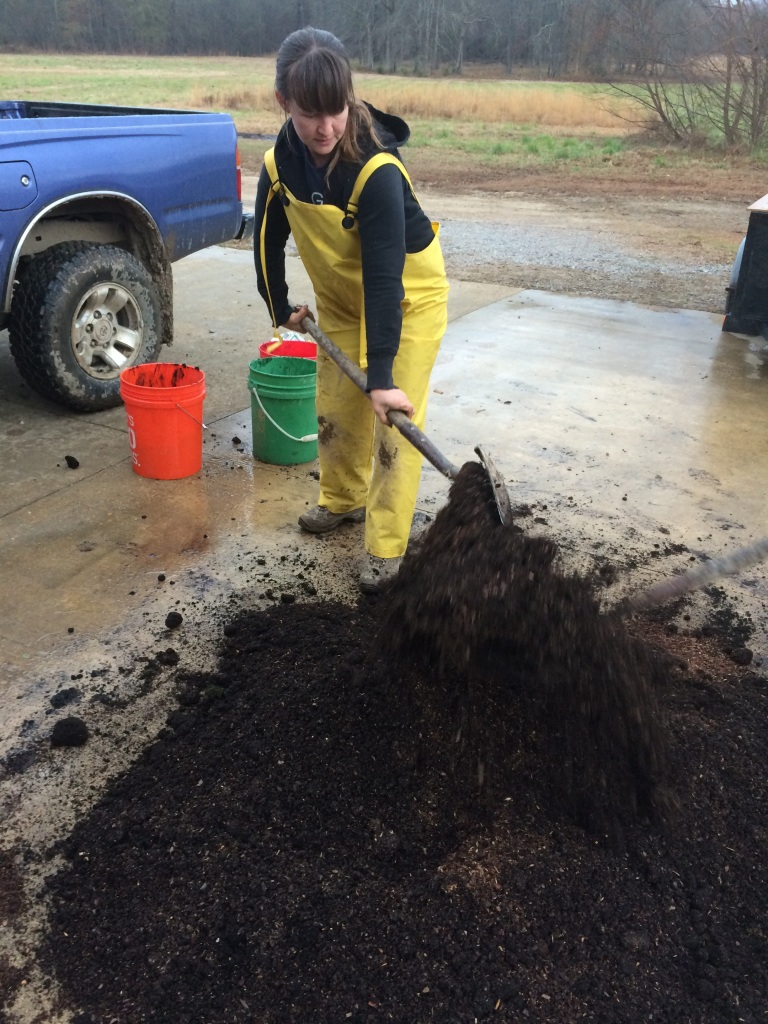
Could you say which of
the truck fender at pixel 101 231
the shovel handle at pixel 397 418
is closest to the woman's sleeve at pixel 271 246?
the shovel handle at pixel 397 418

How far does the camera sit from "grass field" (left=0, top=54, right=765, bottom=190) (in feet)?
59.8

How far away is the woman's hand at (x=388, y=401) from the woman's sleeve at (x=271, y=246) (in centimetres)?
81

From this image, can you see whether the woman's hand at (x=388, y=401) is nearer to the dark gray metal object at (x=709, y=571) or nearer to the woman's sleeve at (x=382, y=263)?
the woman's sleeve at (x=382, y=263)

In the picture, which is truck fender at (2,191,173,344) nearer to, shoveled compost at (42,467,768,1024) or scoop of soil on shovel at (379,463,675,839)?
shoveled compost at (42,467,768,1024)

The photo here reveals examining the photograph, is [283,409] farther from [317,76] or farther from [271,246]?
[317,76]

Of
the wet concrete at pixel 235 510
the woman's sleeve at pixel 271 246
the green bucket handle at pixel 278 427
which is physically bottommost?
the wet concrete at pixel 235 510

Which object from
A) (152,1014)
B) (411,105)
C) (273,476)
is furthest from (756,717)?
(411,105)

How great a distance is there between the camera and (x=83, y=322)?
4715mm

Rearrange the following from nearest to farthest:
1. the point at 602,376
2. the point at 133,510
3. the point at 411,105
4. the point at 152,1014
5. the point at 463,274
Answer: the point at 152,1014 → the point at 133,510 → the point at 602,376 → the point at 463,274 → the point at 411,105

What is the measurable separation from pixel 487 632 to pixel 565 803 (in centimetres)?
53

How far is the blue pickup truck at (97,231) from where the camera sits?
14.3ft

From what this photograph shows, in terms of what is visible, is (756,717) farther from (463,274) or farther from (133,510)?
(463,274)

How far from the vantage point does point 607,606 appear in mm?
3514

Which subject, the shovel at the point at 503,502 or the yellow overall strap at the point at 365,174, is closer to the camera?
the shovel at the point at 503,502
